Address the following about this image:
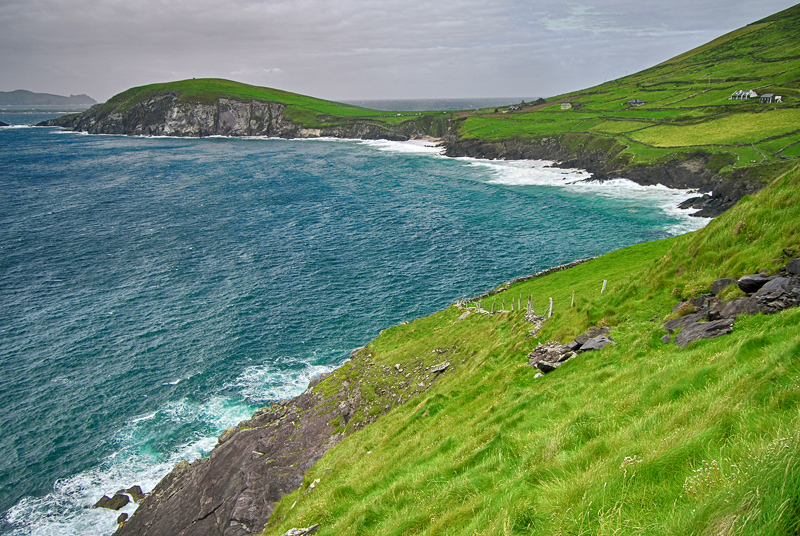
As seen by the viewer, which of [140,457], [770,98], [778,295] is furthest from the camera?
[770,98]

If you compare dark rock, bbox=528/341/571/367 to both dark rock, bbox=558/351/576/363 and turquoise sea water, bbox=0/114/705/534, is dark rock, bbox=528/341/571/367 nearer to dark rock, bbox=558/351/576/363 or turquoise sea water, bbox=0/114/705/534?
dark rock, bbox=558/351/576/363

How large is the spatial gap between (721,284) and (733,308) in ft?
9.31

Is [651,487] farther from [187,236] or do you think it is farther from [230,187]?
[230,187]

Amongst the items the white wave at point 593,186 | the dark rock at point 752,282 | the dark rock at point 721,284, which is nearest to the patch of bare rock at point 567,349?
the dark rock at point 721,284

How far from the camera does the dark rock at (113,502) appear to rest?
31672mm

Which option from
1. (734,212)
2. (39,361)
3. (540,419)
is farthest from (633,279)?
(39,361)

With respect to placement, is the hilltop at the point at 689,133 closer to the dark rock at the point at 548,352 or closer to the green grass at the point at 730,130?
the green grass at the point at 730,130

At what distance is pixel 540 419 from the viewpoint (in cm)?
1498

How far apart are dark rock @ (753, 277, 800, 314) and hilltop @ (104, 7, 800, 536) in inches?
2.7

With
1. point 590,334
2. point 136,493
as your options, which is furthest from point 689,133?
point 136,493

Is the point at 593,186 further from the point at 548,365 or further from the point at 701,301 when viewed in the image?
the point at 548,365

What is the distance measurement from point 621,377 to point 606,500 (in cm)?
797

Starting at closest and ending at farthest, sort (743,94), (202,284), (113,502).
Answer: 1. (113,502)
2. (202,284)
3. (743,94)

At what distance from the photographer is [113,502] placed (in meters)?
31.8
